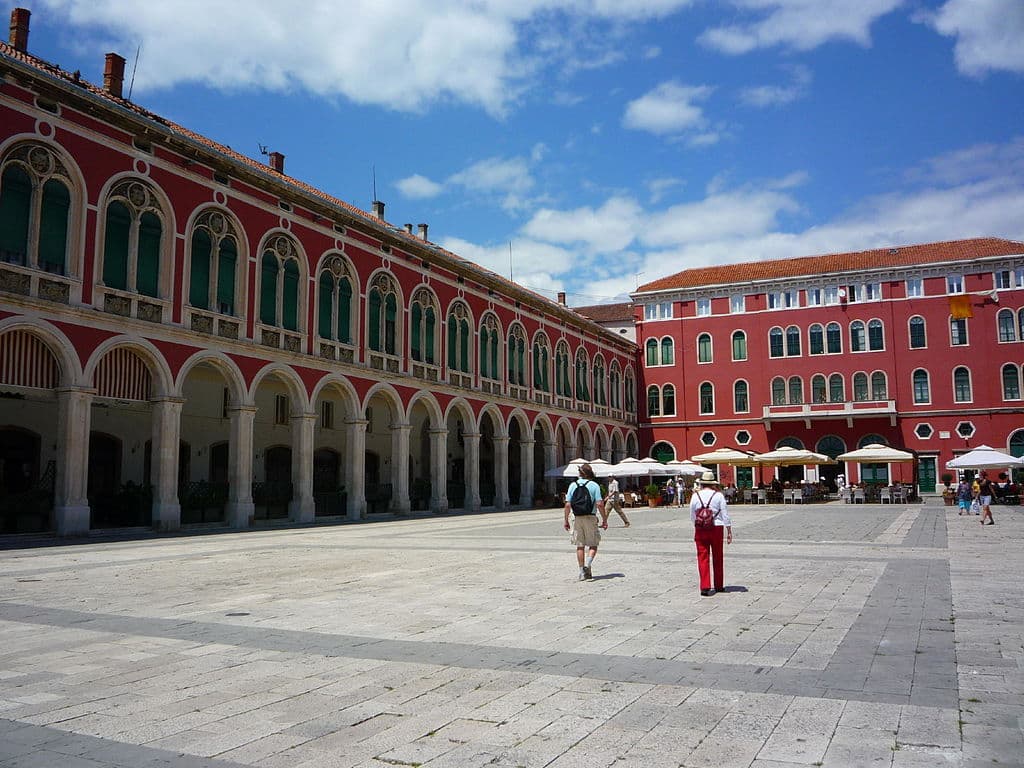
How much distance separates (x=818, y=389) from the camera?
4922cm

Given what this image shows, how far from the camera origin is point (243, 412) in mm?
23375

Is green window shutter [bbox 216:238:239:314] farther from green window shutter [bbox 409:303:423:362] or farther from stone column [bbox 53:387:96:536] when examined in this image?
green window shutter [bbox 409:303:423:362]

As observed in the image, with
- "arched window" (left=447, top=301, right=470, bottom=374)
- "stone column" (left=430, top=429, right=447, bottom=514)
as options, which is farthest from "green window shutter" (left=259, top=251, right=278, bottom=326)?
"arched window" (left=447, top=301, right=470, bottom=374)

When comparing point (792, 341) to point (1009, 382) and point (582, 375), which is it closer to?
point (1009, 382)

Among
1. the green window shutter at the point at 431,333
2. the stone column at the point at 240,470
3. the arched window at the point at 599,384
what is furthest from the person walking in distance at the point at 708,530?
the arched window at the point at 599,384

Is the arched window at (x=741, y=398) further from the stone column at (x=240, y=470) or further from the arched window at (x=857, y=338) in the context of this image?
the stone column at (x=240, y=470)

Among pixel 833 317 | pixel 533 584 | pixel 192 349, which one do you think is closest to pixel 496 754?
pixel 533 584

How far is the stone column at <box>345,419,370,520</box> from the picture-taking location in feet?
90.5

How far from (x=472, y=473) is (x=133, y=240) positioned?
17.3 meters

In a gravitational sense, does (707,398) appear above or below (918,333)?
below

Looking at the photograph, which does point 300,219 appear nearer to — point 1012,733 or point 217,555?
point 217,555

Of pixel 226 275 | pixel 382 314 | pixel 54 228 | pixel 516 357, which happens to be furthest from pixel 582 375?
pixel 54 228

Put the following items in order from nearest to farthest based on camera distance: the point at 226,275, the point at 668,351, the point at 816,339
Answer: the point at 226,275, the point at 816,339, the point at 668,351

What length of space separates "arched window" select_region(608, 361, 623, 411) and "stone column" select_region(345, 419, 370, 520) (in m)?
24.4
